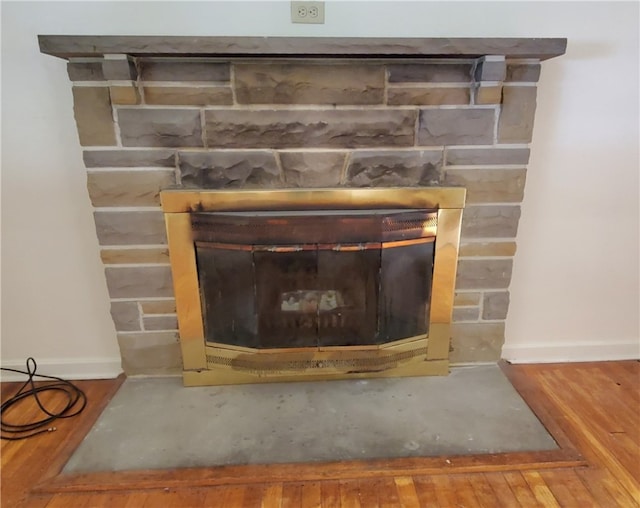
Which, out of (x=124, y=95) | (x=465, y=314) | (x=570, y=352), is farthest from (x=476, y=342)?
(x=124, y=95)

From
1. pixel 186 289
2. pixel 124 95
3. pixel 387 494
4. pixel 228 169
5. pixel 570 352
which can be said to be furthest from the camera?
pixel 570 352

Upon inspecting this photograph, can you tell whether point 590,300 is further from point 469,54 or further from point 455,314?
point 469,54

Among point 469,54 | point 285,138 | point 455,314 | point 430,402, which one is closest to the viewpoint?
point 469,54

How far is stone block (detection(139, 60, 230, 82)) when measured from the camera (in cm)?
145

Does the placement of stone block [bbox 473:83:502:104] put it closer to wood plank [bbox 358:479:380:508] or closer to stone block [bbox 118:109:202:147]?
stone block [bbox 118:109:202:147]

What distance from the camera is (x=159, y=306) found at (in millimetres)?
1722

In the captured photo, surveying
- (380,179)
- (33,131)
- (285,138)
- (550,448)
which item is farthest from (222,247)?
(550,448)

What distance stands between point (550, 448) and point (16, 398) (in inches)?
75.8

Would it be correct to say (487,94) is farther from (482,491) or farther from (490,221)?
(482,491)

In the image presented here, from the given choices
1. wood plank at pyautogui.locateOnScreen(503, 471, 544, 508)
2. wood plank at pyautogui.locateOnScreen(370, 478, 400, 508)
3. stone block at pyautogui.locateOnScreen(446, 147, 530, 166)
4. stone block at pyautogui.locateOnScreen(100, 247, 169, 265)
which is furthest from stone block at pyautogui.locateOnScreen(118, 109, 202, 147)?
wood plank at pyautogui.locateOnScreen(503, 471, 544, 508)

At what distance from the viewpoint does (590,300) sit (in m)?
1.91

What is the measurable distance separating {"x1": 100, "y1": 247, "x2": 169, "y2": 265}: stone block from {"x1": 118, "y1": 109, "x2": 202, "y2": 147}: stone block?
0.37 metres

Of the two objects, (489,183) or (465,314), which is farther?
(465,314)

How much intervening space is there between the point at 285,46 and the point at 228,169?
17.4 inches
